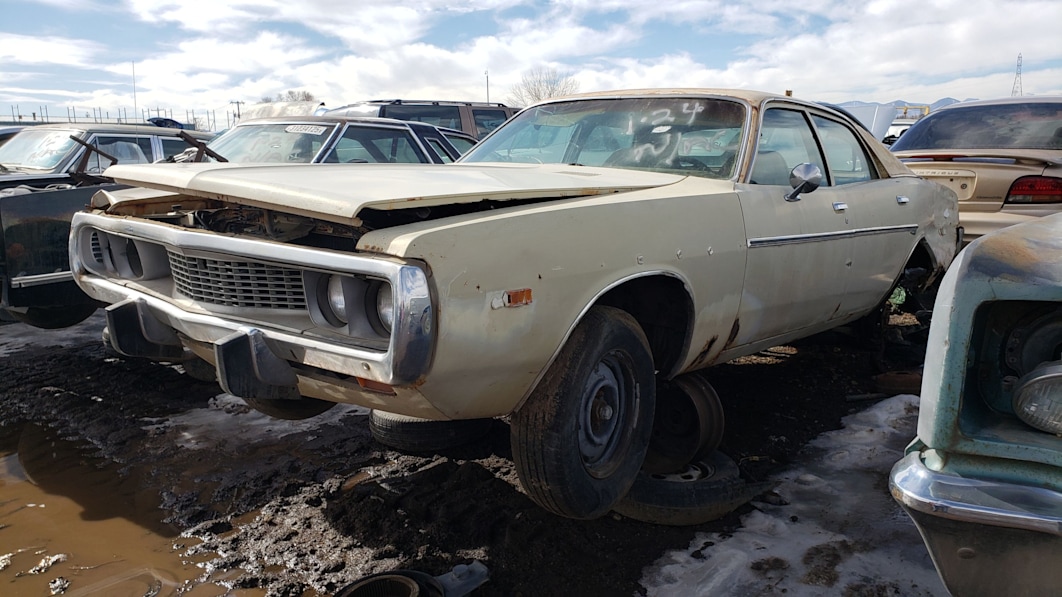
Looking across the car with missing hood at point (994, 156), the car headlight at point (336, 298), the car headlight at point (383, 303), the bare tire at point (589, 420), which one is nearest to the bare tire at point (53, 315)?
the car headlight at point (336, 298)

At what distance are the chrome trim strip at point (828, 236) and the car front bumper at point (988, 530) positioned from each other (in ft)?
5.02

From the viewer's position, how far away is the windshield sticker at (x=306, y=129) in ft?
20.2

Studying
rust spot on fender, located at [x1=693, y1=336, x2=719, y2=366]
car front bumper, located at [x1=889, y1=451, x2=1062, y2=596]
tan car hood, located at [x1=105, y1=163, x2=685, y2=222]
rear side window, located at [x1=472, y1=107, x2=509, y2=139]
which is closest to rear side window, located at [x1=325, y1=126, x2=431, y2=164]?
tan car hood, located at [x1=105, y1=163, x2=685, y2=222]

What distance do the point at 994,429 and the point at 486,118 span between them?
10035 millimetres

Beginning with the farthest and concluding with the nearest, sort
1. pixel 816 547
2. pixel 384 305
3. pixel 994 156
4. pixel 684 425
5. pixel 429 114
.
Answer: pixel 429 114
pixel 994 156
pixel 684 425
pixel 816 547
pixel 384 305

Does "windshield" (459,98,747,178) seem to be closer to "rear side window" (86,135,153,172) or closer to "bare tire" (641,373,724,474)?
"bare tire" (641,373,724,474)

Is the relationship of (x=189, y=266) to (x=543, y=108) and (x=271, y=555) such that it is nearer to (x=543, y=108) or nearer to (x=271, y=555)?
(x=271, y=555)

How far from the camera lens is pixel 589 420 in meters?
2.50

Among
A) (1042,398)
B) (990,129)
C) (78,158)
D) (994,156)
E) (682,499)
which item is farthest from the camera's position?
(78,158)

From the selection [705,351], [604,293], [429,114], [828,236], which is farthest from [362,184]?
[429,114]

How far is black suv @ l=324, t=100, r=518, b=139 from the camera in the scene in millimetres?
9812

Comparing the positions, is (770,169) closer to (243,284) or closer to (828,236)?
(828,236)

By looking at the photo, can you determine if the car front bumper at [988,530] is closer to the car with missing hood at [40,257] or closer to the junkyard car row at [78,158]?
the car with missing hood at [40,257]

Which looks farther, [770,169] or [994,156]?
[994,156]
